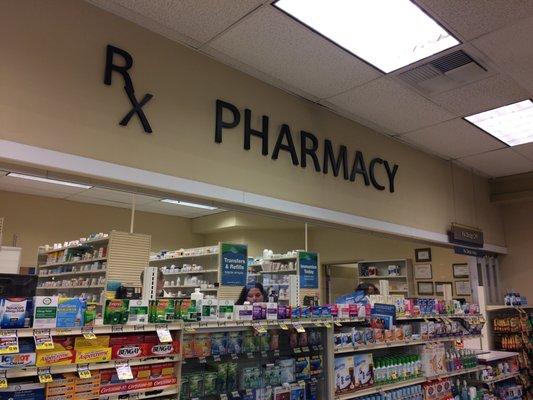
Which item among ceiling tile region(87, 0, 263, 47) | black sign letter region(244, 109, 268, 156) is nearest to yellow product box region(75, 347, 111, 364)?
black sign letter region(244, 109, 268, 156)

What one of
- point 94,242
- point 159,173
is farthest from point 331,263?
point 159,173

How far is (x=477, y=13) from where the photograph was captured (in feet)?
10.6

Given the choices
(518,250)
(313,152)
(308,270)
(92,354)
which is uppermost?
(313,152)

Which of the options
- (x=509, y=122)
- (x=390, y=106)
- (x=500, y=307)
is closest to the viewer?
(x=390, y=106)

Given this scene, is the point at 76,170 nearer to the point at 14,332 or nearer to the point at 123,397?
the point at 14,332

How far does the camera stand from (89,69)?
3.03 metres

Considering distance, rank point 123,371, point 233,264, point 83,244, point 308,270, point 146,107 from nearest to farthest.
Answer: point 123,371, point 146,107, point 308,270, point 233,264, point 83,244

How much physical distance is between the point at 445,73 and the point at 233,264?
475cm

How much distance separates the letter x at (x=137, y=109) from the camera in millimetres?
3150

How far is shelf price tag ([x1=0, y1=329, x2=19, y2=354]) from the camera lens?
200 centimetres

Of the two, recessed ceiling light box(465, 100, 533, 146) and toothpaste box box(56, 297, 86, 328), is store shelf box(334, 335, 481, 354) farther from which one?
recessed ceiling light box(465, 100, 533, 146)

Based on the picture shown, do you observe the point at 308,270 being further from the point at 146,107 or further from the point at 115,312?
the point at 115,312

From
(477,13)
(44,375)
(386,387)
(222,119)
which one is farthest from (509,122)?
(44,375)

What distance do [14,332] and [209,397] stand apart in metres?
1.34
